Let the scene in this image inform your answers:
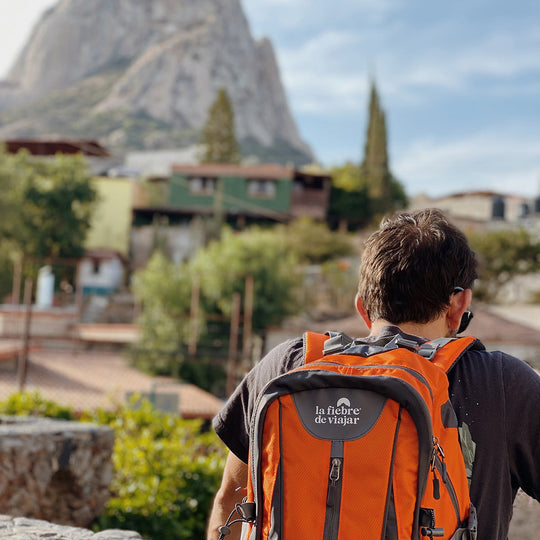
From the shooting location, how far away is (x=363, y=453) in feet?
4.73

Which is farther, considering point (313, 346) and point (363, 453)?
point (313, 346)

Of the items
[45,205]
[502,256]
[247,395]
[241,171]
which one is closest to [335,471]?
[247,395]

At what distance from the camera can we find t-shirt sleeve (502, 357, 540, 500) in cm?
151

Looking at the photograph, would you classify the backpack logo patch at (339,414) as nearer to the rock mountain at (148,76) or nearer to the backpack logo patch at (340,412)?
the backpack logo patch at (340,412)

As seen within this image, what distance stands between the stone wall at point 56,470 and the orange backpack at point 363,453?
337 centimetres

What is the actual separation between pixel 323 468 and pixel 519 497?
62 centimetres

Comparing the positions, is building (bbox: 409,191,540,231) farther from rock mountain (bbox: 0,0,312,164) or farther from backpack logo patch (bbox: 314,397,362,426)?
rock mountain (bbox: 0,0,312,164)

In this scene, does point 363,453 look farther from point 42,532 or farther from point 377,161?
point 377,161

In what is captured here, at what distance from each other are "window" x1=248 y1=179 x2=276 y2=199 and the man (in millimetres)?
32971

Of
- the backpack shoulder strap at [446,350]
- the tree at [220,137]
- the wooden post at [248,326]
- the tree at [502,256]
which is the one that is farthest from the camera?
the tree at [220,137]

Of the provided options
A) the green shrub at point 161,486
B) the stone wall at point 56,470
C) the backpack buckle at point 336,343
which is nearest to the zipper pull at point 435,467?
the backpack buckle at point 336,343

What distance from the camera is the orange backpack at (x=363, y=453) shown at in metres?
1.43

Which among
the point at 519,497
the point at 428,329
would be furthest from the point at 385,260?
the point at 519,497

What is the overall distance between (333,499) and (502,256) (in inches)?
1146
